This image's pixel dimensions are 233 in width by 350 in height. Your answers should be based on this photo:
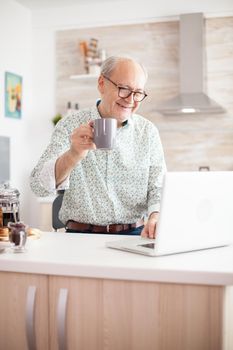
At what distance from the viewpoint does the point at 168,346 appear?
135 cm

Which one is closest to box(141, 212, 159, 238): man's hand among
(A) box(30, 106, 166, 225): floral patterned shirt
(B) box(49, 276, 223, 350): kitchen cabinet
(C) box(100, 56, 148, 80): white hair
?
(A) box(30, 106, 166, 225): floral patterned shirt

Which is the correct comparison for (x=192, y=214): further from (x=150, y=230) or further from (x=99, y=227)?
(x=99, y=227)

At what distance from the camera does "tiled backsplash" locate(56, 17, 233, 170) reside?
483 cm

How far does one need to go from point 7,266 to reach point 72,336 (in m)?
0.27

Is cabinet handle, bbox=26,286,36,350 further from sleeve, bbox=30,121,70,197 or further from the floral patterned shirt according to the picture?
the floral patterned shirt

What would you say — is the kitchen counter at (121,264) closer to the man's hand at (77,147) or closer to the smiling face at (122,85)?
the man's hand at (77,147)

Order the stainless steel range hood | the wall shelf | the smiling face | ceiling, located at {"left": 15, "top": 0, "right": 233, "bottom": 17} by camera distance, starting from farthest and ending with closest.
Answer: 1. the wall shelf
2. ceiling, located at {"left": 15, "top": 0, "right": 233, "bottom": 17}
3. the stainless steel range hood
4. the smiling face

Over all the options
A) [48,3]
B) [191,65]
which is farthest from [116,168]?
[48,3]

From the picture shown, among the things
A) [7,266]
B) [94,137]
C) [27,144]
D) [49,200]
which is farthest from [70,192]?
[27,144]

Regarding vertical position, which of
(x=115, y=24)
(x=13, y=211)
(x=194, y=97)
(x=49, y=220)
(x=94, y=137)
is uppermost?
(x=115, y=24)

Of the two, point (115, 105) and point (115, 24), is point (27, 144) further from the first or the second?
point (115, 105)

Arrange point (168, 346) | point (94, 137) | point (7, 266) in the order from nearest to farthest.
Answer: point (168, 346), point (7, 266), point (94, 137)

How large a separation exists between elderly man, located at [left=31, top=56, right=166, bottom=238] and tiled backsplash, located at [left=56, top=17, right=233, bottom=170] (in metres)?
2.62

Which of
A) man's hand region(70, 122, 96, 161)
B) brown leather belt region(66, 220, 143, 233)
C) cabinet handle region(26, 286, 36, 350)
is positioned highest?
man's hand region(70, 122, 96, 161)
